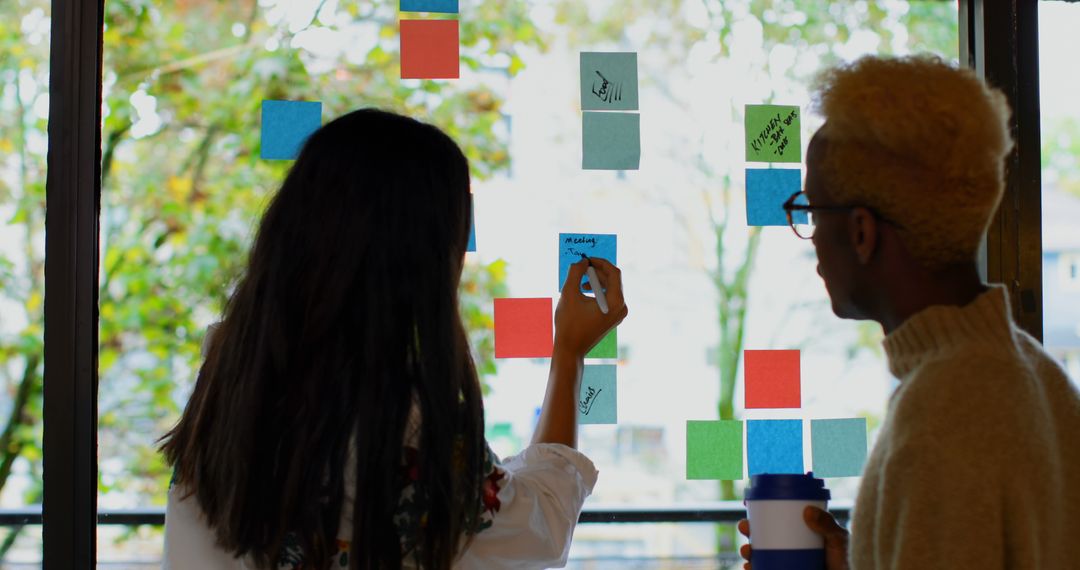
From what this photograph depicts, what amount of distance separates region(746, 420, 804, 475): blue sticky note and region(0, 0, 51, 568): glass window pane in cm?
214

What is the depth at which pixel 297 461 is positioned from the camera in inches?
39.4

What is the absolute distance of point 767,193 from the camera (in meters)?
1.55

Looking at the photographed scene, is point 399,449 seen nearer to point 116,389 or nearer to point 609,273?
point 609,273

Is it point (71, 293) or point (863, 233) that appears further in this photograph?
point (71, 293)

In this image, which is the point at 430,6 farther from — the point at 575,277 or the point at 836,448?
the point at 836,448

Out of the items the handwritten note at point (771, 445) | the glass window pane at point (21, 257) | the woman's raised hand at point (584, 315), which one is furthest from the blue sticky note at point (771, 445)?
the glass window pane at point (21, 257)

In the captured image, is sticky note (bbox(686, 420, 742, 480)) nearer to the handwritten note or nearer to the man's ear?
the handwritten note

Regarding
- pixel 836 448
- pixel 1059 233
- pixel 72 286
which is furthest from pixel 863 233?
pixel 1059 233

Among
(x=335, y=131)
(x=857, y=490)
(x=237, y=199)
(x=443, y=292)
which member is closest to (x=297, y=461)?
(x=443, y=292)

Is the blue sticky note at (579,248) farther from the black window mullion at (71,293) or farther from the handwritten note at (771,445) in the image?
the black window mullion at (71,293)

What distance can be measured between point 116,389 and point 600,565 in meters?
2.25

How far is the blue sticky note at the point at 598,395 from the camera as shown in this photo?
150 centimetres

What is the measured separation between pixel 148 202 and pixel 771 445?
265 centimetres

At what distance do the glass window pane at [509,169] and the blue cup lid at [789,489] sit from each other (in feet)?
4.00
